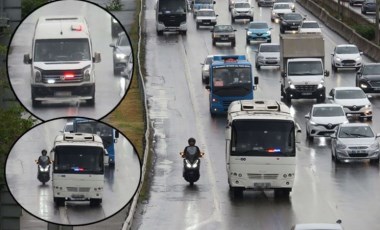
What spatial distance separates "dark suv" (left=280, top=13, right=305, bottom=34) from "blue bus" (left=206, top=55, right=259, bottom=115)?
34.6m

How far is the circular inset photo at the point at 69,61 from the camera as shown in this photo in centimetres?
630

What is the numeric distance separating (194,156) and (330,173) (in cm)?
595

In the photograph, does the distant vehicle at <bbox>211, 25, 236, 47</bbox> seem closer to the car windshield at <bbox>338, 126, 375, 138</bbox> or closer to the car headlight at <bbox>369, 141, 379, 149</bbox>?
the car windshield at <bbox>338, 126, 375, 138</bbox>

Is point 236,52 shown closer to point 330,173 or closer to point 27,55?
point 330,173

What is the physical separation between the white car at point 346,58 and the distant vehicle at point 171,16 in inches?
754

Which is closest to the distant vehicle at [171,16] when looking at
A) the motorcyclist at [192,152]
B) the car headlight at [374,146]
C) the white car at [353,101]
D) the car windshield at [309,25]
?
the car windshield at [309,25]

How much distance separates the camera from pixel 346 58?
75.9 meters

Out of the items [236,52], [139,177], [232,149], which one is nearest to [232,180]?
[232,149]

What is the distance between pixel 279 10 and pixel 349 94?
44277 mm

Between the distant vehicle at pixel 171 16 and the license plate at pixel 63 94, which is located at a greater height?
the license plate at pixel 63 94

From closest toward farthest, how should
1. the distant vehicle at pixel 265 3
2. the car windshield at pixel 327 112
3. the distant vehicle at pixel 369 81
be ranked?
the car windshield at pixel 327 112 < the distant vehicle at pixel 369 81 < the distant vehicle at pixel 265 3

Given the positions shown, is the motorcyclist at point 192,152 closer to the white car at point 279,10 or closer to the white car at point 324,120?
the white car at point 324,120

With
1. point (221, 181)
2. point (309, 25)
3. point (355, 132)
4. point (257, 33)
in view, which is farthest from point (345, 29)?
point (221, 181)

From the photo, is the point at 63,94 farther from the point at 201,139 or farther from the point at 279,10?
the point at 279,10
